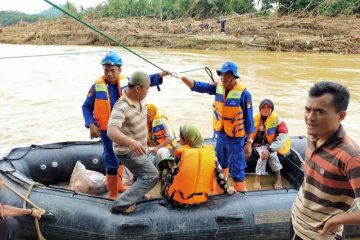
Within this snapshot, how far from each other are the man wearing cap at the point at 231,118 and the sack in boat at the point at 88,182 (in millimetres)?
1135

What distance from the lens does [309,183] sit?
1716 millimetres

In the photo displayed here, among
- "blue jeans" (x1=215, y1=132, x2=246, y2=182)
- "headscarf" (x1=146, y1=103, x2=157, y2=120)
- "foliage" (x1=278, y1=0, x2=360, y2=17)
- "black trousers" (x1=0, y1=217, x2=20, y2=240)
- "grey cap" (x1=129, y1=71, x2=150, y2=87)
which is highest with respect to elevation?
"foliage" (x1=278, y1=0, x2=360, y2=17)

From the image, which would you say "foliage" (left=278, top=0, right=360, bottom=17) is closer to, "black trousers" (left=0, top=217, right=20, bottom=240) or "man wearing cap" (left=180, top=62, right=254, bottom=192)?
"man wearing cap" (left=180, top=62, right=254, bottom=192)

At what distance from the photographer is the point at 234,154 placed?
140 inches

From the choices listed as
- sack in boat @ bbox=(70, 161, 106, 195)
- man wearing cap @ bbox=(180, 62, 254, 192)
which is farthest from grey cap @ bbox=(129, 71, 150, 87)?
sack in boat @ bbox=(70, 161, 106, 195)

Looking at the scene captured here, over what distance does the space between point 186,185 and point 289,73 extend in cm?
1131

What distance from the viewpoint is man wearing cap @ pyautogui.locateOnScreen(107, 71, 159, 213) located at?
2.58 meters

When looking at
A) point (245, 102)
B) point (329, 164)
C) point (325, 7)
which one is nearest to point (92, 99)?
point (245, 102)

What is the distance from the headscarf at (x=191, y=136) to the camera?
2.89 meters

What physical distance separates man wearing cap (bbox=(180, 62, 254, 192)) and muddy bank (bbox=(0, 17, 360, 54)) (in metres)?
17.7

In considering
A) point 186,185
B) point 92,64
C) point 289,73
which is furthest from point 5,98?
point 289,73

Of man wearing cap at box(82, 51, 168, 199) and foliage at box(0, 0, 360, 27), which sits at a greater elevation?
foliage at box(0, 0, 360, 27)

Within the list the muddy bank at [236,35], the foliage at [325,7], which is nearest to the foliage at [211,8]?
the foliage at [325,7]

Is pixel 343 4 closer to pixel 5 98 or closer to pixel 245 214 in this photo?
pixel 5 98
